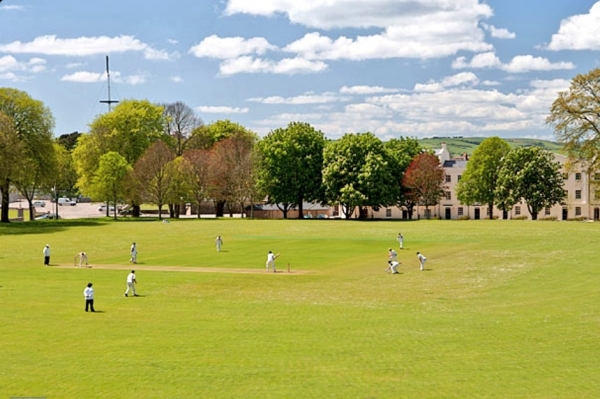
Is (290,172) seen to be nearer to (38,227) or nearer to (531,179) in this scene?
(531,179)

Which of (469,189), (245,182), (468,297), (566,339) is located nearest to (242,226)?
(245,182)

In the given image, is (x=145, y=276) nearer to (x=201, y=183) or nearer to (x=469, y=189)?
(x=201, y=183)

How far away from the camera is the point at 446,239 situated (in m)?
83.3

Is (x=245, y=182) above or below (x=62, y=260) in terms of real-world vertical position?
above

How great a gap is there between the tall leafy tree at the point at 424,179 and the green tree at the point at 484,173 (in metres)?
5.74

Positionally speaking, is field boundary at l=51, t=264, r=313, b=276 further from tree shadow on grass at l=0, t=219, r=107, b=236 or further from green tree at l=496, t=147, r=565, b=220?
green tree at l=496, t=147, r=565, b=220

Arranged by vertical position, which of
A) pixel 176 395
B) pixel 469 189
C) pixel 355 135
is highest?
pixel 355 135

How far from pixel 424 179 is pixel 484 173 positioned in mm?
11581

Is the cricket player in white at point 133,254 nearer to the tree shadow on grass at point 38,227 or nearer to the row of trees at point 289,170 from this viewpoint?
the tree shadow on grass at point 38,227

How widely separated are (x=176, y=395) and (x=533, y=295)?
27908 mm

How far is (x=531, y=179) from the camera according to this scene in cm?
12294

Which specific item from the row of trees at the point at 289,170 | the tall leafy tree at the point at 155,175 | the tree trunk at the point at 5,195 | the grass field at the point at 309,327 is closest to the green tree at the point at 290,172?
the row of trees at the point at 289,170

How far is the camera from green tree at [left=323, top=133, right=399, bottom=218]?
12450 cm

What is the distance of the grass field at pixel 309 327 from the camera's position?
74.8 ft
